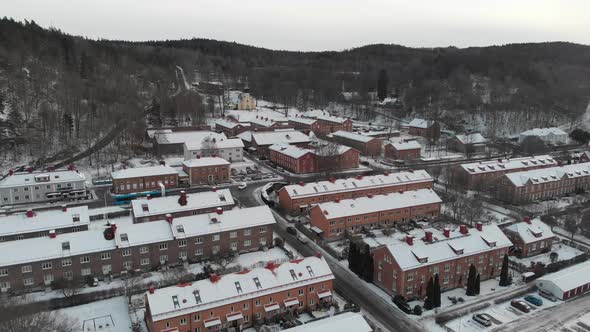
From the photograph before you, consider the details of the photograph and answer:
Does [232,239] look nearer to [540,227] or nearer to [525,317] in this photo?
[525,317]

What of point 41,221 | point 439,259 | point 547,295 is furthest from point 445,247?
point 41,221

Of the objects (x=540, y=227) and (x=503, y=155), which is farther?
(x=503, y=155)

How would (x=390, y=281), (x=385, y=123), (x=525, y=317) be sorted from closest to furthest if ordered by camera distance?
(x=525, y=317), (x=390, y=281), (x=385, y=123)

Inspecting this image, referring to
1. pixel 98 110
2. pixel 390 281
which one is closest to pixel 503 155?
pixel 390 281

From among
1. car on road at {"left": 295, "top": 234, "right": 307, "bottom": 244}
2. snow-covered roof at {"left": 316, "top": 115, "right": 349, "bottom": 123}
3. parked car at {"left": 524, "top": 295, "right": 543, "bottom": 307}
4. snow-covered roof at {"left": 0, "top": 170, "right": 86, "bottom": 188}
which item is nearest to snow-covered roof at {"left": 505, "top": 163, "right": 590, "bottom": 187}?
parked car at {"left": 524, "top": 295, "right": 543, "bottom": 307}

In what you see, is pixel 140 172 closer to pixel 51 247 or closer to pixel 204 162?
pixel 204 162

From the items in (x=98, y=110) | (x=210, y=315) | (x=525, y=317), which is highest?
(x=98, y=110)
